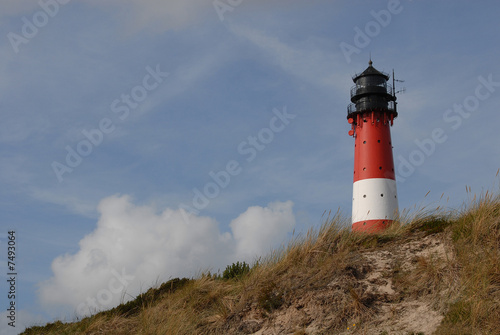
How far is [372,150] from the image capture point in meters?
27.3

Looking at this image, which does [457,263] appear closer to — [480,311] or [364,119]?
[480,311]

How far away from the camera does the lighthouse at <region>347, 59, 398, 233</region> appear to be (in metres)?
26.2

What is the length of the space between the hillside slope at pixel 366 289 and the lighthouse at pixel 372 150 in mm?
14144

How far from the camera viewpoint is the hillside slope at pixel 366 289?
8328mm

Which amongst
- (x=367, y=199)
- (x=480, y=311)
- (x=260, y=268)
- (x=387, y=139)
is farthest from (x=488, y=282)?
(x=387, y=139)

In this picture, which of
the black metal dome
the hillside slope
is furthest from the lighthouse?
the hillside slope

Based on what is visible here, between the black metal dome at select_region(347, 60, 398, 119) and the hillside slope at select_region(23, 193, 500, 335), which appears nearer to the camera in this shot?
the hillside slope at select_region(23, 193, 500, 335)

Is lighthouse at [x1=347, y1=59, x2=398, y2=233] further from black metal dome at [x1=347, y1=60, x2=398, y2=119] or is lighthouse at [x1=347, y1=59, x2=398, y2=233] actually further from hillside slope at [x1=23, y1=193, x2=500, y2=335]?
hillside slope at [x1=23, y1=193, x2=500, y2=335]

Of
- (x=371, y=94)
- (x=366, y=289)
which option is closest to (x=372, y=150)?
(x=371, y=94)

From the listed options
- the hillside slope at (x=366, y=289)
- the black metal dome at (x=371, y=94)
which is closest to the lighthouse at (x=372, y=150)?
the black metal dome at (x=371, y=94)

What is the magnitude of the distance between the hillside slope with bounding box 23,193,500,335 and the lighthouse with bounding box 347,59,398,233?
1414 centimetres

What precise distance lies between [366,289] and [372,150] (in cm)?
1889

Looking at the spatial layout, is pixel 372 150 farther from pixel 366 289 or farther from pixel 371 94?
pixel 366 289

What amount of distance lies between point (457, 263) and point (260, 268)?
4840 millimetres
